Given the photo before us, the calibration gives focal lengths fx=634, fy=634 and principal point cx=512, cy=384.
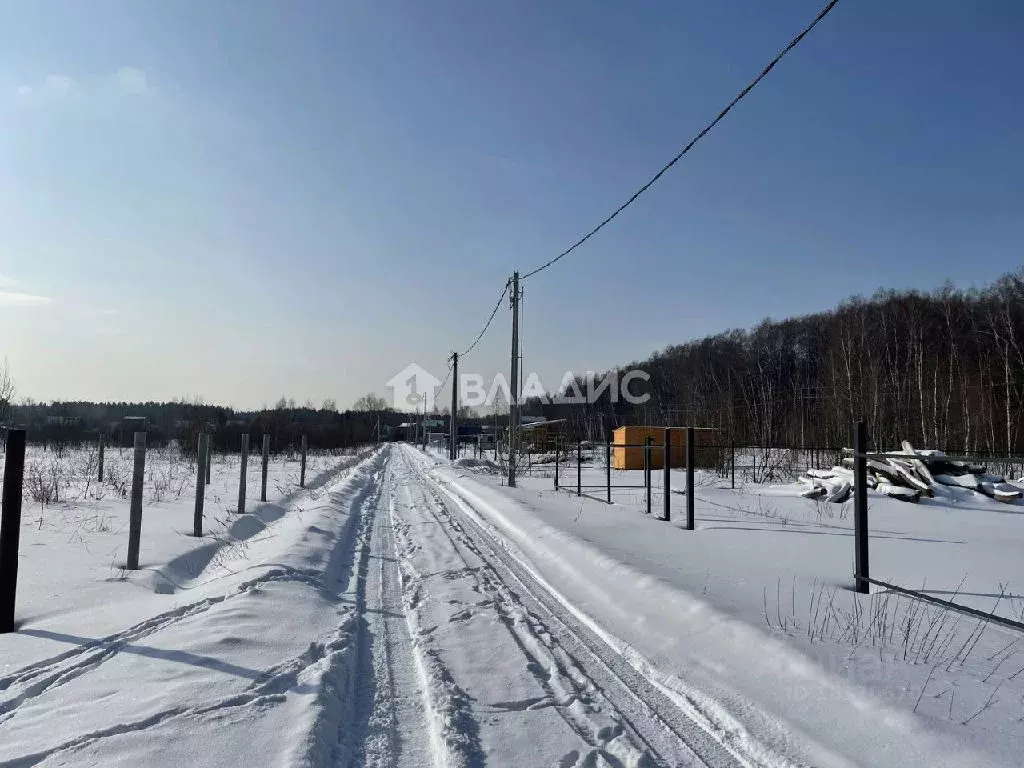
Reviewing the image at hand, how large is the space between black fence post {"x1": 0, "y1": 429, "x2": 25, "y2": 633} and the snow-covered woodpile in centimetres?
1523

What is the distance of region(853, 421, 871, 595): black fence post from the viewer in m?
5.46

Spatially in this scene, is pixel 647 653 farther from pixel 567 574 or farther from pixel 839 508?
pixel 839 508

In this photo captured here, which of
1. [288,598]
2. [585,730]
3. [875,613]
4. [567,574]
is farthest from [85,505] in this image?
[875,613]

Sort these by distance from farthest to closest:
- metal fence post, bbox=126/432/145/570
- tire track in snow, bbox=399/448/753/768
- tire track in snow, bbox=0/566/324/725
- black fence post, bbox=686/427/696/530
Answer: black fence post, bbox=686/427/696/530 → metal fence post, bbox=126/432/145/570 → tire track in snow, bbox=0/566/324/725 → tire track in snow, bbox=399/448/753/768

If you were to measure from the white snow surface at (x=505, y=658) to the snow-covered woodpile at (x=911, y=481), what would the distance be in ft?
23.2

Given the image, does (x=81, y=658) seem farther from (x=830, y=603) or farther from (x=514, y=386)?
(x=514, y=386)

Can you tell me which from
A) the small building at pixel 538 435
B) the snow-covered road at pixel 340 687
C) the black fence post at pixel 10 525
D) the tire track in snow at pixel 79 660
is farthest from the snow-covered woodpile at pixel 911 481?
→ the small building at pixel 538 435

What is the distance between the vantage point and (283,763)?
2.72 m

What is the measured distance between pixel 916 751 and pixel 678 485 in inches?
695

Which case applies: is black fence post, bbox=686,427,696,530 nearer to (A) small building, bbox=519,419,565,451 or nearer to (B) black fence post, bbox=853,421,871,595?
(B) black fence post, bbox=853,421,871,595

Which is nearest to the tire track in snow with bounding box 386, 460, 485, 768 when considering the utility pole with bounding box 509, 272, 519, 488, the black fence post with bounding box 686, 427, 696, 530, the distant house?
the black fence post with bounding box 686, 427, 696, 530

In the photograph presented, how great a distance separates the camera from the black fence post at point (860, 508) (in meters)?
5.46

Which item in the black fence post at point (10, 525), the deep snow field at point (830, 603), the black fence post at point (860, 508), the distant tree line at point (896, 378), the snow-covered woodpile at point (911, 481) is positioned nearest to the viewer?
the deep snow field at point (830, 603)

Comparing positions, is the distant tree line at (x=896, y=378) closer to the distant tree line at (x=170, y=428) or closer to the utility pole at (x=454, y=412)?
the utility pole at (x=454, y=412)
